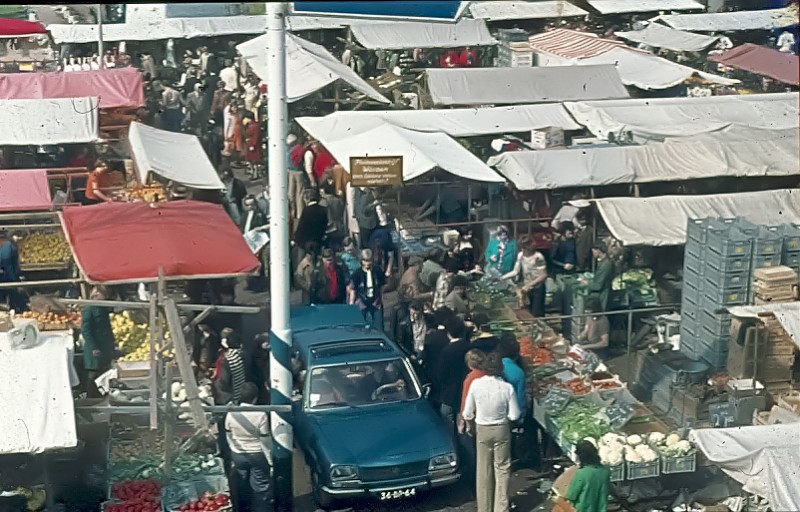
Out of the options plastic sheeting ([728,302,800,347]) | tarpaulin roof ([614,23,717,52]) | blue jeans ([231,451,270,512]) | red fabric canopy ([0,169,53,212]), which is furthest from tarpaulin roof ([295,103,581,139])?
plastic sheeting ([728,302,800,347])

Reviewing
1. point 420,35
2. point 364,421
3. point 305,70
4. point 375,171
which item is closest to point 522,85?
point 305,70

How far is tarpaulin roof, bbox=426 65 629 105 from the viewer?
13.5 m

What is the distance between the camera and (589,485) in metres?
6.95

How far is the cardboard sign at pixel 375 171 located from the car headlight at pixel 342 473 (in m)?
2.71

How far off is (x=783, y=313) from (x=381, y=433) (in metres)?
2.97

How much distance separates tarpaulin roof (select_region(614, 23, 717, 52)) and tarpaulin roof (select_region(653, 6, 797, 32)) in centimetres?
11

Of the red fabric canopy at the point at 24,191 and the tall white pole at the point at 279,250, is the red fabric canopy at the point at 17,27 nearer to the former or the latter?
the red fabric canopy at the point at 24,191

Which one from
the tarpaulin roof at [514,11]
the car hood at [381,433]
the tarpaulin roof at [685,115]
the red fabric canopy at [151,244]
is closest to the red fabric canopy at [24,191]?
the red fabric canopy at [151,244]

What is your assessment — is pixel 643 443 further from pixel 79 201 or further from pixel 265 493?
pixel 79 201

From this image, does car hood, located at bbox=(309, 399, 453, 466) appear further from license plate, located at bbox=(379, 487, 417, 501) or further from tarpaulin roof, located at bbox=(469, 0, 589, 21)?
tarpaulin roof, located at bbox=(469, 0, 589, 21)

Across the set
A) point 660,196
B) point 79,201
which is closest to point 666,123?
point 660,196

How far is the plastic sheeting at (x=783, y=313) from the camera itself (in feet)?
25.8

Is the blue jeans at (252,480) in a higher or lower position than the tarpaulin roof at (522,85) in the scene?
lower

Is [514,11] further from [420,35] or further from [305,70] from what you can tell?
[305,70]
